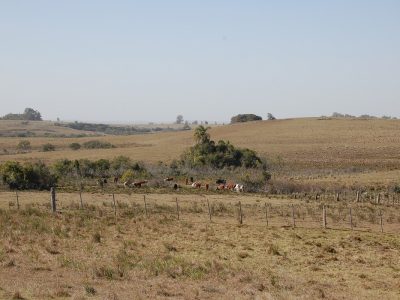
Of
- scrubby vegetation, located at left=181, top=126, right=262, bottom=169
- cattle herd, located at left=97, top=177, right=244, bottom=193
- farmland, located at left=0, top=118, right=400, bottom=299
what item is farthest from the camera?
scrubby vegetation, located at left=181, top=126, right=262, bottom=169

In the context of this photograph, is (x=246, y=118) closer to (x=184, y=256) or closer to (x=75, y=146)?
(x=75, y=146)

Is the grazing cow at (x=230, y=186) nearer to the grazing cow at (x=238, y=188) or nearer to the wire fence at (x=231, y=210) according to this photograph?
the grazing cow at (x=238, y=188)

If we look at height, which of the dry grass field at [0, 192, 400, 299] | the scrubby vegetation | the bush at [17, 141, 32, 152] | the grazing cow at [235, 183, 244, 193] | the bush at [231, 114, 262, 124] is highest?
the bush at [231, 114, 262, 124]

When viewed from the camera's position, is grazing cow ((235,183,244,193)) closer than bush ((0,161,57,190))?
No

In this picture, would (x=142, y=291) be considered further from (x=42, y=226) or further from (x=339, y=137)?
(x=339, y=137)

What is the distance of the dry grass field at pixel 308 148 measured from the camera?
7525cm

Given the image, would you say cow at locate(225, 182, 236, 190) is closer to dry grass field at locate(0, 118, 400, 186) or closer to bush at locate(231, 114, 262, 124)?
dry grass field at locate(0, 118, 400, 186)

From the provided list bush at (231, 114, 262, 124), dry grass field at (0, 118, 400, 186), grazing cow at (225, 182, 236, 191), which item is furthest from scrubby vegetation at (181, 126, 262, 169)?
bush at (231, 114, 262, 124)

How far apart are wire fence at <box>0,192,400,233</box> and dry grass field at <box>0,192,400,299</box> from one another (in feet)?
0.89

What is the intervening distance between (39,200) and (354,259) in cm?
2704

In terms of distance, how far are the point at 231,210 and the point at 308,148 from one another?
6309cm

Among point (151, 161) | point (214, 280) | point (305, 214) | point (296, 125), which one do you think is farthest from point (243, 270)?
point (296, 125)

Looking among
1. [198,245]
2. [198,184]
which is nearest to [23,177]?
[198,184]

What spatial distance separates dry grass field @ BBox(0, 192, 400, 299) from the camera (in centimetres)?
1922
